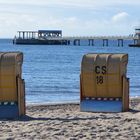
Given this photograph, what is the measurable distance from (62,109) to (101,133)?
6654 millimetres

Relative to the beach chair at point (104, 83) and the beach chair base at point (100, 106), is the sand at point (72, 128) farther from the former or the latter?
the beach chair at point (104, 83)

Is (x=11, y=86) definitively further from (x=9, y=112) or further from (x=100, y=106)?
(x=100, y=106)

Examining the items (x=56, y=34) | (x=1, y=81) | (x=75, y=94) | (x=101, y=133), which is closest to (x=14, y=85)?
(x=1, y=81)

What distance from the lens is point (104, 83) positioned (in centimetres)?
1595

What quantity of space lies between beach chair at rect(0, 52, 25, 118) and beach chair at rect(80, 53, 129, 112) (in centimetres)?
198

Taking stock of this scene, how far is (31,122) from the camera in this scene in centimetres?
1317

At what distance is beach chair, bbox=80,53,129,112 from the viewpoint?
15.7 m

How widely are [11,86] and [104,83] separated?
2599mm

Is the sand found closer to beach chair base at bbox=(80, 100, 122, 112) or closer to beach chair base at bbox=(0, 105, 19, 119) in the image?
beach chair base at bbox=(0, 105, 19, 119)

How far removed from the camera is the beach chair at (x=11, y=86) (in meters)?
14.5

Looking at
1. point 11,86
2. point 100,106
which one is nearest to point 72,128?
point 11,86

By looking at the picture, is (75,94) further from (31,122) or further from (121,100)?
(31,122)

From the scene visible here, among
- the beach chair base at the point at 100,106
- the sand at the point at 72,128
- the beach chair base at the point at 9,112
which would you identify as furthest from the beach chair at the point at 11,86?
the beach chair base at the point at 100,106

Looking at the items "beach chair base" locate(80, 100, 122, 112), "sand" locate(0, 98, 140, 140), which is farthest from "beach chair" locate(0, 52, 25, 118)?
"beach chair base" locate(80, 100, 122, 112)
